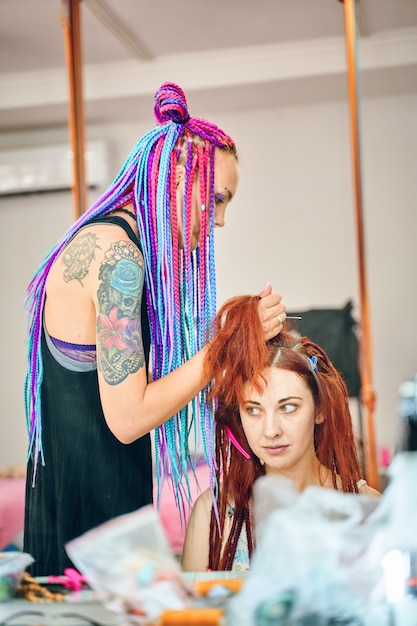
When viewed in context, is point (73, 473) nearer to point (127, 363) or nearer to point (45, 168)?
point (127, 363)

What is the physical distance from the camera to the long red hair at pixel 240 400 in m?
1.44

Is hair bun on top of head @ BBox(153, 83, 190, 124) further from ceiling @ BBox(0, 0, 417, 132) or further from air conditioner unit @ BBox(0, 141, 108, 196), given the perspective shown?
air conditioner unit @ BBox(0, 141, 108, 196)

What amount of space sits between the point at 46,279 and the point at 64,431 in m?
0.30

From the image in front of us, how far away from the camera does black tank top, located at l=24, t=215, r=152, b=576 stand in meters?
1.47

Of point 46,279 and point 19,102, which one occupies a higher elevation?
point 19,102

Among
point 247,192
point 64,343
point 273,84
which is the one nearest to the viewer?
point 64,343

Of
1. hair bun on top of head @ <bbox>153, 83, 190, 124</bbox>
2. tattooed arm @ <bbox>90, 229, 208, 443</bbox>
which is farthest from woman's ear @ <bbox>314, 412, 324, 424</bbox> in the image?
hair bun on top of head @ <bbox>153, 83, 190, 124</bbox>

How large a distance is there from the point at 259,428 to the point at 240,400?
65mm

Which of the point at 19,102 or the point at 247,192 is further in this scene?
the point at 19,102

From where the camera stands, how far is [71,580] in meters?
1.42

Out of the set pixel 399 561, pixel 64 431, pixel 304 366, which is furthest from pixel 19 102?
pixel 399 561

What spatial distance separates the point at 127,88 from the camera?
195 cm

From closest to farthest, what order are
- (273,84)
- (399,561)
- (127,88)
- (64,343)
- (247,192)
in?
(399,561) < (64,343) < (247,192) < (273,84) < (127,88)

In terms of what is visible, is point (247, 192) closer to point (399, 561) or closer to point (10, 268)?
point (10, 268)
